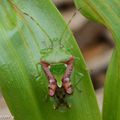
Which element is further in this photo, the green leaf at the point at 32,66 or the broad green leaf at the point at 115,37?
the broad green leaf at the point at 115,37

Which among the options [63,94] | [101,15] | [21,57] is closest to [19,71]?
[21,57]

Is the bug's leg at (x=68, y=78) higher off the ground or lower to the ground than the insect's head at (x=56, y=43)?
lower

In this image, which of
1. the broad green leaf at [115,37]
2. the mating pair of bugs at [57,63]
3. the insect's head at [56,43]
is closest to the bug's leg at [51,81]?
the mating pair of bugs at [57,63]

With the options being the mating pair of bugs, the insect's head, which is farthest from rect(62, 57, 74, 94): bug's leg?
the insect's head

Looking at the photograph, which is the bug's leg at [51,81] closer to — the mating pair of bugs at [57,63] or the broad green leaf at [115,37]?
the mating pair of bugs at [57,63]

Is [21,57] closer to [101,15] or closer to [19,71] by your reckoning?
[19,71]
